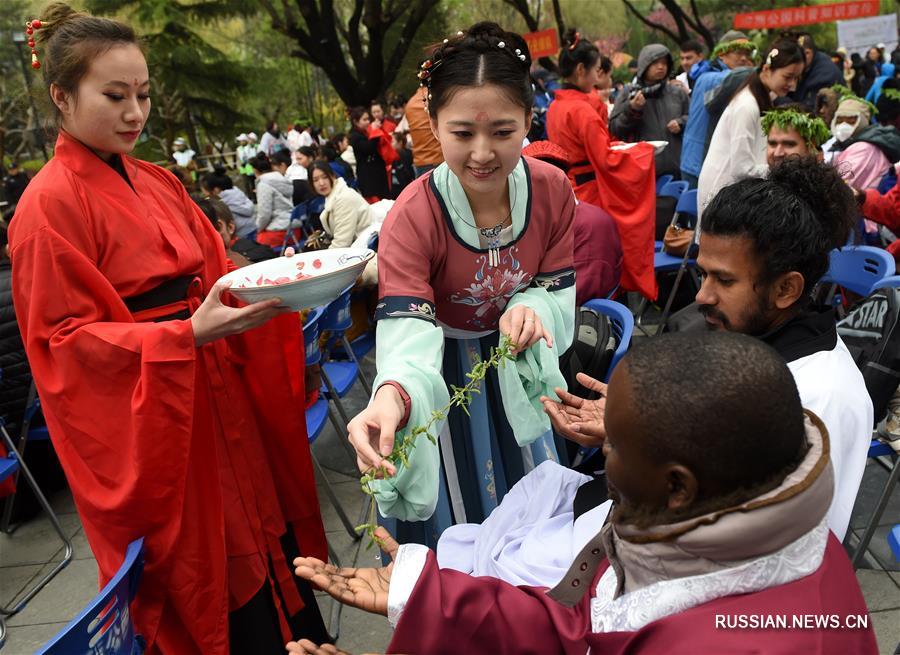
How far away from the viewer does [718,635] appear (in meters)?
0.86

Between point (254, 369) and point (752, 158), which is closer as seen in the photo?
point (254, 369)

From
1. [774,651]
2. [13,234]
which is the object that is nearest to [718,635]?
[774,651]

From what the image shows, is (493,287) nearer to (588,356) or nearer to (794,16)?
(588,356)

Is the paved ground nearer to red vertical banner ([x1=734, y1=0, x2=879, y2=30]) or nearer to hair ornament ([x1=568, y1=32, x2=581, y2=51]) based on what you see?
hair ornament ([x1=568, y1=32, x2=581, y2=51])

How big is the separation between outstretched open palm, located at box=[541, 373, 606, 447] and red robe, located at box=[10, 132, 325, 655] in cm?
78

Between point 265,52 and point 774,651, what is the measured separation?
33.3 metres

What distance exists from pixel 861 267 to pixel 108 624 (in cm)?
283

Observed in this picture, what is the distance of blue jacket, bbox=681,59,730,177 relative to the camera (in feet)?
16.4

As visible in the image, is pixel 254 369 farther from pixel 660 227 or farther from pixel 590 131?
pixel 660 227

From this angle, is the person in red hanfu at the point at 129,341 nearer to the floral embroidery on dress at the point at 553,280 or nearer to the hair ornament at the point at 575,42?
the floral embroidery on dress at the point at 553,280

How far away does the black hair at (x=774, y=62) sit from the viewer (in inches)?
153

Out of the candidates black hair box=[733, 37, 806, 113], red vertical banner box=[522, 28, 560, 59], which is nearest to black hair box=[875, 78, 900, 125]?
black hair box=[733, 37, 806, 113]

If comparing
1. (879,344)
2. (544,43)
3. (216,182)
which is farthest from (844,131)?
(544,43)

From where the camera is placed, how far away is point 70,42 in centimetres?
155
